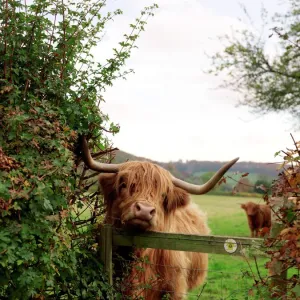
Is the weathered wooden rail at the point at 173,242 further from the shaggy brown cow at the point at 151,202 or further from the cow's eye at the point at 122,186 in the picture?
the cow's eye at the point at 122,186

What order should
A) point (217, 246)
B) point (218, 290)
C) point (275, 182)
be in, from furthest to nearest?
point (218, 290) < point (217, 246) < point (275, 182)

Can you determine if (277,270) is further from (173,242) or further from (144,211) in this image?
(144,211)

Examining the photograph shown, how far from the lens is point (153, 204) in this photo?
5.02 metres

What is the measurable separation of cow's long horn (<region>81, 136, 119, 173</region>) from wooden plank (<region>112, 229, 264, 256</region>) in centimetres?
62

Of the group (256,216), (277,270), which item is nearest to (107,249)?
(277,270)

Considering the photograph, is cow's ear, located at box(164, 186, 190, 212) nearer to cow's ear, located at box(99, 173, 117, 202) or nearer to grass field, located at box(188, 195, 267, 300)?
cow's ear, located at box(99, 173, 117, 202)

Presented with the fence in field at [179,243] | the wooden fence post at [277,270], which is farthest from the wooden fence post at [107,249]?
the wooden fence post at [277,270]

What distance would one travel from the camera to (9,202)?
11.5ft

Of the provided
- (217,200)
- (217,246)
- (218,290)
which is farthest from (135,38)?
(217,200)

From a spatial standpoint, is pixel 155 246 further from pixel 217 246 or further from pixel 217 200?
pixel 217 200

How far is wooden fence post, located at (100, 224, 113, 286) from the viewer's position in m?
5.17

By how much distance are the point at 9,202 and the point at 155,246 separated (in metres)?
1.74

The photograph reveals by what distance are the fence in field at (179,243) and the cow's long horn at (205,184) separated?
2.24 ft

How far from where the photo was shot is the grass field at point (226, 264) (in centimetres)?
500
